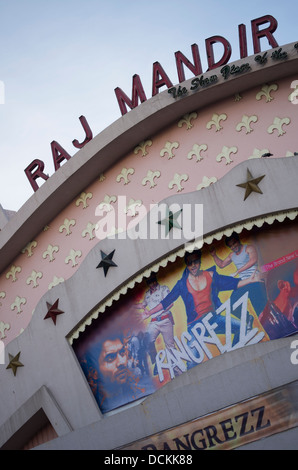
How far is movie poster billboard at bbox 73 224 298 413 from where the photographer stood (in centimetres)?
983

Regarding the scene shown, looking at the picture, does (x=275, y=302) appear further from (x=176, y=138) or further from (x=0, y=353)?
(x=0, y=353)

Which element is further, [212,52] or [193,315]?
[212,52]

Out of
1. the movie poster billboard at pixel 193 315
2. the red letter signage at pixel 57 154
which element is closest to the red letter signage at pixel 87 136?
the red letter signage at pixel 57 154

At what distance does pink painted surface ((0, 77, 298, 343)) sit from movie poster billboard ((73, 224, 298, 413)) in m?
1.62

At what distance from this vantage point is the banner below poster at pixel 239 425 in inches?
270

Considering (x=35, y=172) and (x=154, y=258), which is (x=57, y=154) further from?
(x=154, y=258)

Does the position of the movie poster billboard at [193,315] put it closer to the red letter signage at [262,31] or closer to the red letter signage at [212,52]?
the red letter signage at [212,52]

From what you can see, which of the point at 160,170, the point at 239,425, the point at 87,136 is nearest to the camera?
the point at 239,425

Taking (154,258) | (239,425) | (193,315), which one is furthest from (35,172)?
(239,425)

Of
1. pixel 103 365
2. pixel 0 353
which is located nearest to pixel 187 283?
pixel 103 365

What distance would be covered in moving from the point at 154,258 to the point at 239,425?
441cm

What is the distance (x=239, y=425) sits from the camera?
23.3ft

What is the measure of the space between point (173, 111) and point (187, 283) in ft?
12.6

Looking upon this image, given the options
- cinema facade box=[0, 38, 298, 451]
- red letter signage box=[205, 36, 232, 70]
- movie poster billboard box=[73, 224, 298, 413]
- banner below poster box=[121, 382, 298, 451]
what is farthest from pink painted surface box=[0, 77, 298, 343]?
banner below poster box=[121, 382, 298, 451]
